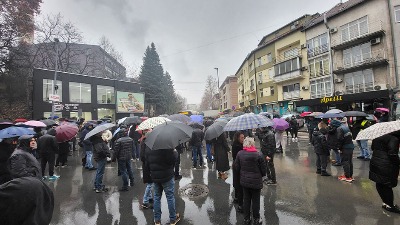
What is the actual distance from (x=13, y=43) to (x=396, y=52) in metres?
38.2

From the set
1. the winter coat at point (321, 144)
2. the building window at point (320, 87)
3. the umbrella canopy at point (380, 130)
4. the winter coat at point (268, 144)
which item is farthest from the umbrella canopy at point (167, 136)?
the building window at point (320, 87)

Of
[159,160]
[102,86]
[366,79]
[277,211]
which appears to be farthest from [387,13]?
[102,86]

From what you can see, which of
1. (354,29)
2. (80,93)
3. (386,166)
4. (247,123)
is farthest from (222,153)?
(80,93)

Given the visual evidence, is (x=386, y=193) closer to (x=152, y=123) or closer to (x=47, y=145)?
(x=152, y=123)

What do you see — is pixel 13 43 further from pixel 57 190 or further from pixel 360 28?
pixel 360 28

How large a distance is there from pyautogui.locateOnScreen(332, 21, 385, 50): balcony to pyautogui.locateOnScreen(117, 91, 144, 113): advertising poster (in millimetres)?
30676

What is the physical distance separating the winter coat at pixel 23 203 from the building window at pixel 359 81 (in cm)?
2976

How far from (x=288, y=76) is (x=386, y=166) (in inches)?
1253

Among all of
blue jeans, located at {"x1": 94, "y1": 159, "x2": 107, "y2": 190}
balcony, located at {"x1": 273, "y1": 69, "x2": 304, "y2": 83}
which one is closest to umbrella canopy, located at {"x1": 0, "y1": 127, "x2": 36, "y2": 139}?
blue jeans, located at {"x1": 94, "y1": 159, "x2": 107, "y2": 190}

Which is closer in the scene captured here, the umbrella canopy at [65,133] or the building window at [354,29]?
the umbrella canopy at [65,133]

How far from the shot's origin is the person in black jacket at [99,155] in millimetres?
6723

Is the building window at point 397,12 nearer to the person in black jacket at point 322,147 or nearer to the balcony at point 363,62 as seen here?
the balcony at point 363,62

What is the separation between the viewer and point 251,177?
4.48 m

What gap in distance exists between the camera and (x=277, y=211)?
5.16 meters
